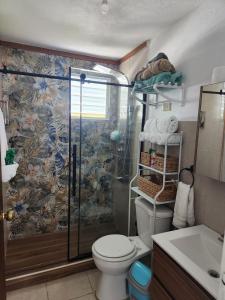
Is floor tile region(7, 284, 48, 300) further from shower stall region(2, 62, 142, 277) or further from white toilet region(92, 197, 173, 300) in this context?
white toilet region(92, 197, 173, 300)

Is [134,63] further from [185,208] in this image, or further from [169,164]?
[185,208]

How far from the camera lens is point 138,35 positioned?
2113 millimetres

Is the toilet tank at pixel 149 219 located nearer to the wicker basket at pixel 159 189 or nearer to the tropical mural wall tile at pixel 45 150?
the wicker basket at pixel 159 189

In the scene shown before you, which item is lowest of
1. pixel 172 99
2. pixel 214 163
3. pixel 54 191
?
pixel 54 191

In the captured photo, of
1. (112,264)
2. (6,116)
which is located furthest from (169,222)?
(6,116)

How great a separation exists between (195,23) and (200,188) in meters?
1.32

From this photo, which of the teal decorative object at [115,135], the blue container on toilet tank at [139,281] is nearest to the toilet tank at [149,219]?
the blue container on toilet tank at [139,281]

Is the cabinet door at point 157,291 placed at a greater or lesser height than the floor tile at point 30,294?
greater

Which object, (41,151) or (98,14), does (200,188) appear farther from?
(41,151)

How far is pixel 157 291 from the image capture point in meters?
1.31

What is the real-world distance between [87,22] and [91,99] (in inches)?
27.6

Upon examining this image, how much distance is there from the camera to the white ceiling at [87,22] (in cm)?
161

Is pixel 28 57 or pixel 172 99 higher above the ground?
pixel 28 57

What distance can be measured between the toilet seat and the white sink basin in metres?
0.47
